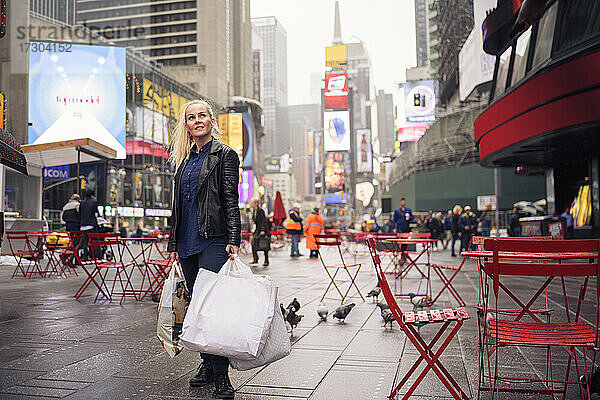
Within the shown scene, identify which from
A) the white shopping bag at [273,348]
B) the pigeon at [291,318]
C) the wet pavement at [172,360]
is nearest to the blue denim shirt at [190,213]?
the white shopping bag at [273,348]

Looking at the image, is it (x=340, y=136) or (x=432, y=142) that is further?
(x=340, y=136)

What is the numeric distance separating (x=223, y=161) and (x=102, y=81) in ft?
132

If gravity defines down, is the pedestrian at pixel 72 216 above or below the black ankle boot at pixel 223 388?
above

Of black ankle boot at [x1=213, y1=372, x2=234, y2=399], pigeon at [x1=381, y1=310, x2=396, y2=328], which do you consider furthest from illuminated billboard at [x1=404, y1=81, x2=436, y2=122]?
black ankle boot at [x1=213, y1=372, x2=234, y2=399]

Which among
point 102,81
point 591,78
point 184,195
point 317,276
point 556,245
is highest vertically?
point 102,81

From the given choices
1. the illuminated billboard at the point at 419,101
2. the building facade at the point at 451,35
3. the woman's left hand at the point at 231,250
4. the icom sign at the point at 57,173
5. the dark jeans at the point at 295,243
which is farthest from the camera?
the illuminated billboard at the point at 419,101

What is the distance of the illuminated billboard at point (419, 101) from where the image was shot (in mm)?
59469

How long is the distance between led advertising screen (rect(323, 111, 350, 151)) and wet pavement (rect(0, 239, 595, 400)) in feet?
346

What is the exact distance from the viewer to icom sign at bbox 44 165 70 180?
113 feet

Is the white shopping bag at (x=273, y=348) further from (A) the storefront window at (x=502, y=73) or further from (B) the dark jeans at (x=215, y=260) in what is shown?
(A) the storefront window at (x=502, y=73)

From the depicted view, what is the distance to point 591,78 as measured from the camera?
10297mm

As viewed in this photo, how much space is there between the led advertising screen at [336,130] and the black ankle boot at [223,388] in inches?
4300

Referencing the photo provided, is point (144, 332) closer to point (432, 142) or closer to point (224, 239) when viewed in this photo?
A: point (224, 239)

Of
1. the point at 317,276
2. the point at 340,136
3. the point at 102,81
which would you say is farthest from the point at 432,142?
the point at 340,136
